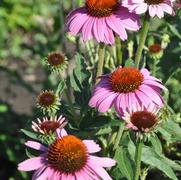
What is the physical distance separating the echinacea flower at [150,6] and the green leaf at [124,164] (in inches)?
11.2

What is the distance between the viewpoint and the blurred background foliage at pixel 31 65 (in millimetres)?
1681

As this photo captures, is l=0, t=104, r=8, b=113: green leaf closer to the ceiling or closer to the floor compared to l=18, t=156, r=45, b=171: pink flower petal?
closer to the floor

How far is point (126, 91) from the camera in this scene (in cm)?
125

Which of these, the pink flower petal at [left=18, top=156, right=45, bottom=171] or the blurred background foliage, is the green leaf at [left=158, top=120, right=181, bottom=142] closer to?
the blurred background foliage

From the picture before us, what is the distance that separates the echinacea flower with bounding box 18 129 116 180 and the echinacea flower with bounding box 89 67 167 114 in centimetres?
12

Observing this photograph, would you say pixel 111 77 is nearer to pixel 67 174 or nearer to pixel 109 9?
pixel 109 9

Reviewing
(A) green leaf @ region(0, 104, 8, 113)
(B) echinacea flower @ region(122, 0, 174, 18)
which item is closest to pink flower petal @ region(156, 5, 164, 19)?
(B) echinacea flower @ region(122, 0, 174, 18)

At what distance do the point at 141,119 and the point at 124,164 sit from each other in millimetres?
196

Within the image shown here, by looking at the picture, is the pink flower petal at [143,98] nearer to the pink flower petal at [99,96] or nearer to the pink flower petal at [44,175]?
the pink flower petal at [99,96]

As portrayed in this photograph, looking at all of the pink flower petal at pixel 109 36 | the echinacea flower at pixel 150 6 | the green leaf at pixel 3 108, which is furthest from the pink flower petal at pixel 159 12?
the green leaf at pixel 3 108

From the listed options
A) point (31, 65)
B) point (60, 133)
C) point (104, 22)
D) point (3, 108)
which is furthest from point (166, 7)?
point (31, 65)

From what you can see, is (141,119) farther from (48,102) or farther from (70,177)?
(48,102)

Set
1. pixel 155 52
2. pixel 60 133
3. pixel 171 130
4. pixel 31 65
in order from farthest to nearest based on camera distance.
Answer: pixel 31 65, pixel 155 52, pixel 171 130, pixel 60 133

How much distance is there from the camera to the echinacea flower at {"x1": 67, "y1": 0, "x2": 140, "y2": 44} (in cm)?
130
